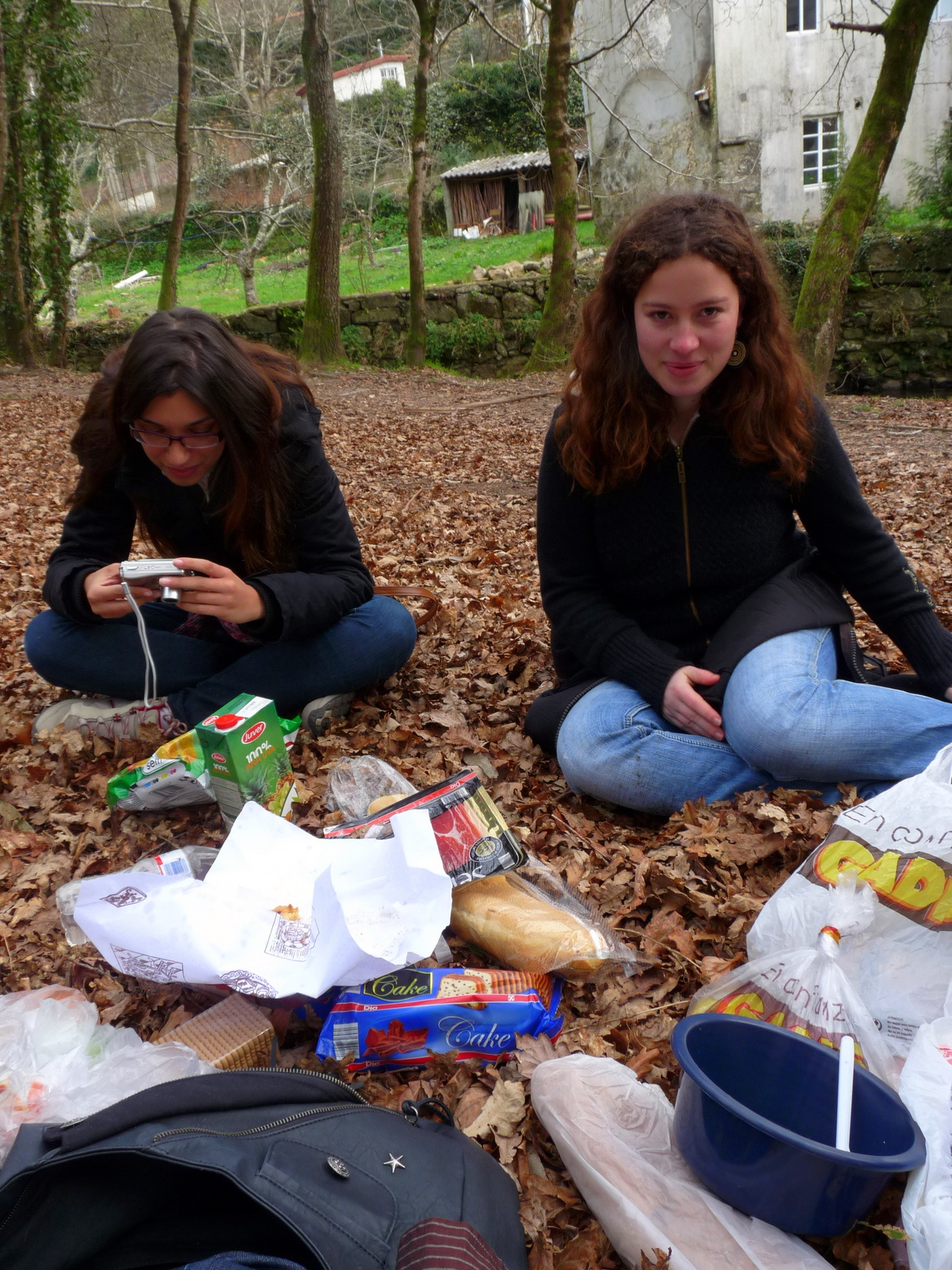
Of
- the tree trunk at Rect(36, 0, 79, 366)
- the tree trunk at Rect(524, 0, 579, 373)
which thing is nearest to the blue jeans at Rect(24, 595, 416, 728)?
the tree trunk at Rect(524, 0, 579, 373)

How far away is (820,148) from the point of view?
1920cm

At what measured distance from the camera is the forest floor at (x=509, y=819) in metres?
1.63

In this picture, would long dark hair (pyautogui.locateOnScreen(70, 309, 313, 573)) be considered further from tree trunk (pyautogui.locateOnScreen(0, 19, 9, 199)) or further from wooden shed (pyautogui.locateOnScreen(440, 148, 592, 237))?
wooden shed (pyautogui.locateOnScreen(440, 148, 592, 237))

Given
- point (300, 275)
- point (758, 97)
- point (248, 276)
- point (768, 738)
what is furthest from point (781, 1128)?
point (300, 275)

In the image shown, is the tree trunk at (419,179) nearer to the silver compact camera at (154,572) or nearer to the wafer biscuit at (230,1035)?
the silver compact camera at (154,572)

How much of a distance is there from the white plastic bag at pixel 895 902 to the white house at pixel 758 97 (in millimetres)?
18660

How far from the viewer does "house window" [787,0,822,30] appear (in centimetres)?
1834

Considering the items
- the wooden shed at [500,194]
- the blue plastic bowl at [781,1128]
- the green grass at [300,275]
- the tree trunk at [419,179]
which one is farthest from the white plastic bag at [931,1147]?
the wooden shed at [500,194]

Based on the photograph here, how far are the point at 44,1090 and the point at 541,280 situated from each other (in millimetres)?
18051

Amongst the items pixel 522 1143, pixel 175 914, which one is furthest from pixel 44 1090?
pixel 522 1143

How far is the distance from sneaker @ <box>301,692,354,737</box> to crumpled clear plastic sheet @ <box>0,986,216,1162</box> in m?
1.29

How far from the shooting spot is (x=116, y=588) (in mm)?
2494

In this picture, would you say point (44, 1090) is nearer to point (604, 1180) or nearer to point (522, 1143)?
point (522, 1143)

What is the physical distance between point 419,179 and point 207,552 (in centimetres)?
1403
